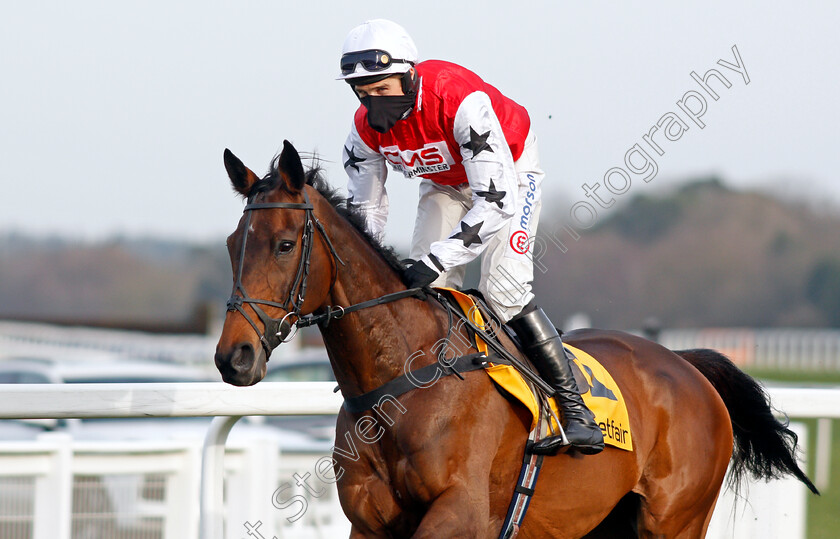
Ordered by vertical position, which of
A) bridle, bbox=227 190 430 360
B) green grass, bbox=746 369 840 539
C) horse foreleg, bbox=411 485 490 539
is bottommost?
green grass, bbox=746 369 840 539

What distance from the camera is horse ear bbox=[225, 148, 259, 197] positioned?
317 cm

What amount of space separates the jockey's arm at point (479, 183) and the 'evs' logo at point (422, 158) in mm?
120

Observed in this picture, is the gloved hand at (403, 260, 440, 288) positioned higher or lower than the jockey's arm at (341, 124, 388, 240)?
lower

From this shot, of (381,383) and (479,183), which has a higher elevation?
(479,183)

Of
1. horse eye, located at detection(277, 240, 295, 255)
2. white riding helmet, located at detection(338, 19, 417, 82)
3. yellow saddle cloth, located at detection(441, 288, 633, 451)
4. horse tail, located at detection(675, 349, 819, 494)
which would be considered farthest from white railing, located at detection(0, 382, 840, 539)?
horse tail, located at detection(675, 349, 819, 494)

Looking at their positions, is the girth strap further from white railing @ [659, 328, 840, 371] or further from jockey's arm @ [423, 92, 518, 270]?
white railing @ [659, 328, 840, 371]

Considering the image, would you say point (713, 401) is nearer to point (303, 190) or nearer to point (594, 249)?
point (303, 190)

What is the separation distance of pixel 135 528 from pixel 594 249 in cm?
3134

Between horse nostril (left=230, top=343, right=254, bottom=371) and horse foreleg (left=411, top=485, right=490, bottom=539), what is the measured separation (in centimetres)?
74

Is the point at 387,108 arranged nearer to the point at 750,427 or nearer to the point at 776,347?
the point at 750,427

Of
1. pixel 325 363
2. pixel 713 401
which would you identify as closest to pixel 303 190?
pixel 713 401

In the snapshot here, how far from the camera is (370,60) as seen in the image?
11.0 ft

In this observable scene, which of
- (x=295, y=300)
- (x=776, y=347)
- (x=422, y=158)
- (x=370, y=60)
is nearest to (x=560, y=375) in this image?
(x=422, y=158)

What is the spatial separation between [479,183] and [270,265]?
84cm
